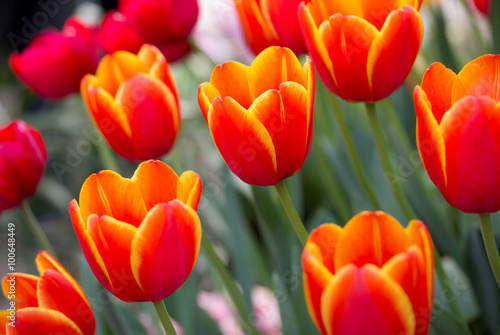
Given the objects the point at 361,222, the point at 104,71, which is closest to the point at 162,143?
the point at 104,71

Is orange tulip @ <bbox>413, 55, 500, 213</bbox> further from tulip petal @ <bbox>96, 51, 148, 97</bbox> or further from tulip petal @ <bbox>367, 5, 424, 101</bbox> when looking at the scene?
tulip petal @ <bbox>96, 51, 148, 97</bbox>

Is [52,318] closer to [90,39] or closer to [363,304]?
→ [363,304]

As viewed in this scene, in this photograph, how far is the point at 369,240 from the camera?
27 centimetres

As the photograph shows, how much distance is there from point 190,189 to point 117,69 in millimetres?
253

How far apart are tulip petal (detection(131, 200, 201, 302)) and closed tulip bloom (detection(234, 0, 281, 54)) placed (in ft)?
0.71

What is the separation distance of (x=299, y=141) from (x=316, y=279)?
0.11 metres

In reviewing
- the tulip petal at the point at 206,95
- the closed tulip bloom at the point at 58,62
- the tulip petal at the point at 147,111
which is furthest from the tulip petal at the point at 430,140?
the closed tulip bloom at the point at 58,62

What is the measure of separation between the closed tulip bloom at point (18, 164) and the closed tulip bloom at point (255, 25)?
0.73ft

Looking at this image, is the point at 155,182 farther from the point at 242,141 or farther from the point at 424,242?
the point at 424,242

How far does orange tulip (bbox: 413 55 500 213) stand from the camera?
0.91 ft

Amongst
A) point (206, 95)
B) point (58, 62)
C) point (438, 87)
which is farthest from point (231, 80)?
point (58, 62)

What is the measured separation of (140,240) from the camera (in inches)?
A: 12.2

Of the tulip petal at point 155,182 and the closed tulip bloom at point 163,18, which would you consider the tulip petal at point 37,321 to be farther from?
the closed tulip bloom at point 163,18

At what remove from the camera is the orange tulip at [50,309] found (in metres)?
0.32
